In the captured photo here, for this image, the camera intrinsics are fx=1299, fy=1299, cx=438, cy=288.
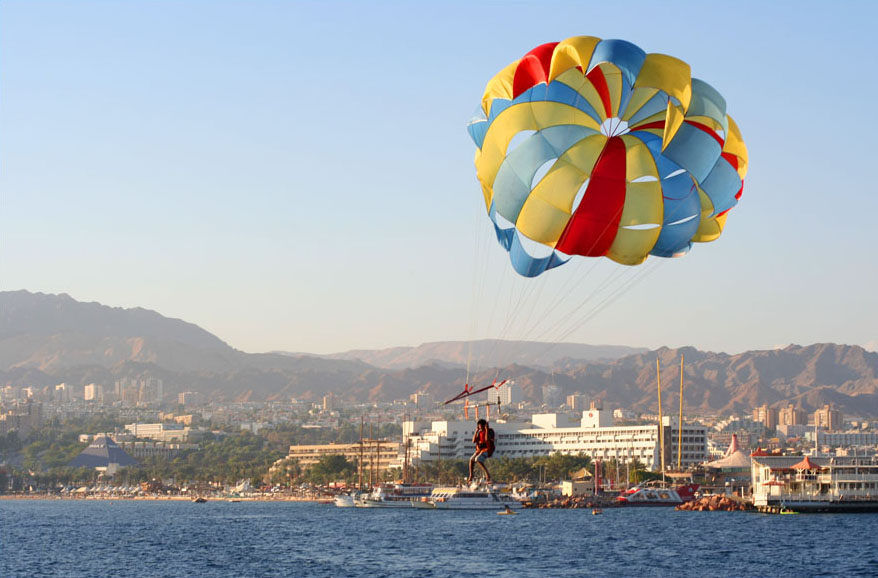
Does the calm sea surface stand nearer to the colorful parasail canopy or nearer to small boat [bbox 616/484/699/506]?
small boat [bbox 616/484/699/506]

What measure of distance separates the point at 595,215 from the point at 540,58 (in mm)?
4870

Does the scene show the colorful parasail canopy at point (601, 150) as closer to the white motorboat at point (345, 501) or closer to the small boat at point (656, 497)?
the small boat at point (656, 497)

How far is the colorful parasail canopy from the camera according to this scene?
3706cm

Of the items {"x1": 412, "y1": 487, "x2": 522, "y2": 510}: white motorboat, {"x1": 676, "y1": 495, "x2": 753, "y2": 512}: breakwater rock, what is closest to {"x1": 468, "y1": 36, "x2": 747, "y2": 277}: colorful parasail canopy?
{"x1": 676, "y1": 495, "x2": 753, "y2": 512}: breakwater rock

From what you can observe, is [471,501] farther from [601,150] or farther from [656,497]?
[601,150]

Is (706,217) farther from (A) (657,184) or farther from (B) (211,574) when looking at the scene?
(B) (211,574)

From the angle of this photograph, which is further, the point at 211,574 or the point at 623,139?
the point at 211,574

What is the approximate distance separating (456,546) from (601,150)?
52.4 metres

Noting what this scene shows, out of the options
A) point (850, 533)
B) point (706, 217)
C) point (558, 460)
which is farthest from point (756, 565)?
point (558, 460)

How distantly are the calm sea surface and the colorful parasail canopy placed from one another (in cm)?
3215

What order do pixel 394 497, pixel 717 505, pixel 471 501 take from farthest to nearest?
pixel 394 497
pixel 471 501
pixel 717 505

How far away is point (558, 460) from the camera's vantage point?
19450 cm

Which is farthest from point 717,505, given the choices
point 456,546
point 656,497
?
point 456,546

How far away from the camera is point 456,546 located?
280 ft
